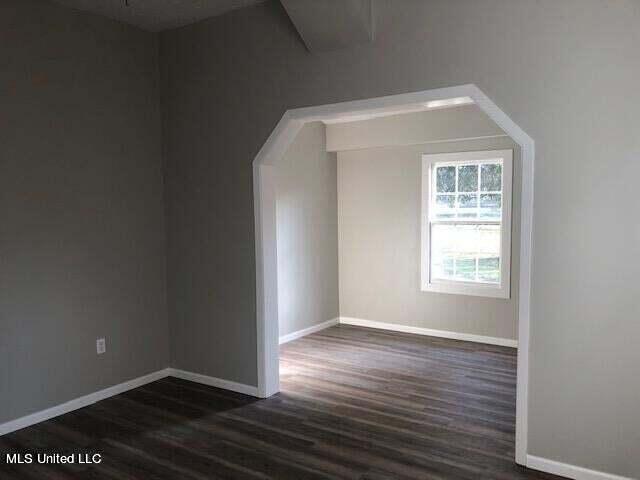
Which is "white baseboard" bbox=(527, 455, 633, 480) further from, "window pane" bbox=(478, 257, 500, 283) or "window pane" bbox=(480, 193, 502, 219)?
"window pane" bbox=(480, 193, 502, 219)

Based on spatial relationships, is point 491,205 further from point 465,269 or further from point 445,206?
point 465,269

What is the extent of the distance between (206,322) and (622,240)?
296cm

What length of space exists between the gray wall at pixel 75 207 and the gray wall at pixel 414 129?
237cm

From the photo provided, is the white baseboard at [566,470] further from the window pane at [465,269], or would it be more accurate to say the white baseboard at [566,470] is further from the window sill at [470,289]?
the window pane at [465,269]

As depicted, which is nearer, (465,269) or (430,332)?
(465,269)

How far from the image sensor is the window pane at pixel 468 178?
5355 millimetres

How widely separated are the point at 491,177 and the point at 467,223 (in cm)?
53

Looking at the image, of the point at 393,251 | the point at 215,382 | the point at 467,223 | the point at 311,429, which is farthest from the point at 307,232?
the point at 311,429

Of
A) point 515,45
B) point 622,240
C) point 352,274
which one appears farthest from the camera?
point 352,274

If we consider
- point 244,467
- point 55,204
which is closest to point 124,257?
point 55,204

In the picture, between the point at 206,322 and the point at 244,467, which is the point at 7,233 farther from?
the point at 244,467

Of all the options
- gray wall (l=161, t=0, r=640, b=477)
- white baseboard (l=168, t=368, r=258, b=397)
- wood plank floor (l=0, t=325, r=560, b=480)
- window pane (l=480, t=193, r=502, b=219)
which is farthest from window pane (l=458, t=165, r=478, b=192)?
white baseboard (l=168, t=368, r=258, b=397)

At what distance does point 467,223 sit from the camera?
5.45 meters

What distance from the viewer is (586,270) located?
2.66m
